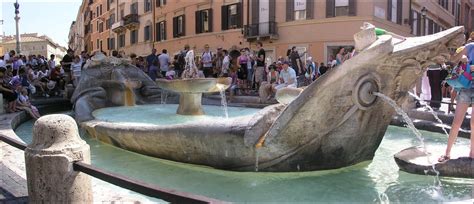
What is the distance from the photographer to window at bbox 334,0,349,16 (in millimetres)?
25219

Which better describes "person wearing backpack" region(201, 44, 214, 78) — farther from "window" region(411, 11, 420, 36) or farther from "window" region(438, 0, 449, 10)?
"window" region(438, 0, 449, 10)

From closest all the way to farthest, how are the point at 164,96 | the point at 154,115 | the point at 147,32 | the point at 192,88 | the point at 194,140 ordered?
the point at 194,140 < the point at 154,115 < the point at 192,88 < the point at 164,96 < the point at 147,32

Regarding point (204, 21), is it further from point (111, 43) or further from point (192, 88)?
point (111, 43)

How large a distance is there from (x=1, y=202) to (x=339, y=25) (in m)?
23.3

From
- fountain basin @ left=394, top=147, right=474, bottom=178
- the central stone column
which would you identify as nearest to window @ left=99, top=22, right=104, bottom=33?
the central stone column

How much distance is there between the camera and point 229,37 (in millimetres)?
30438

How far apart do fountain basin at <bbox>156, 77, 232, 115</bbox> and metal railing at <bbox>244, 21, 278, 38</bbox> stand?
18.5m

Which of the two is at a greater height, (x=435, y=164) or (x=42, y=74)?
(x=42, y=74)

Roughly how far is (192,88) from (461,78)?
5508mm

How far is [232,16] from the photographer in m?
30.2

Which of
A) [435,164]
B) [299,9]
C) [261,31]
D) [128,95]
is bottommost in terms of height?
[435,164]

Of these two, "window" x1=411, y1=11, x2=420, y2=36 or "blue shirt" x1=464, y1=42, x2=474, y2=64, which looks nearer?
"blue shirt" x1=464, y1=42, x2=474, y2=64

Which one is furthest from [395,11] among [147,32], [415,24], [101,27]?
[101,27]

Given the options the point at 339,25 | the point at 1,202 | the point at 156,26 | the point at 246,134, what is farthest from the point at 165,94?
the point at 156,26
